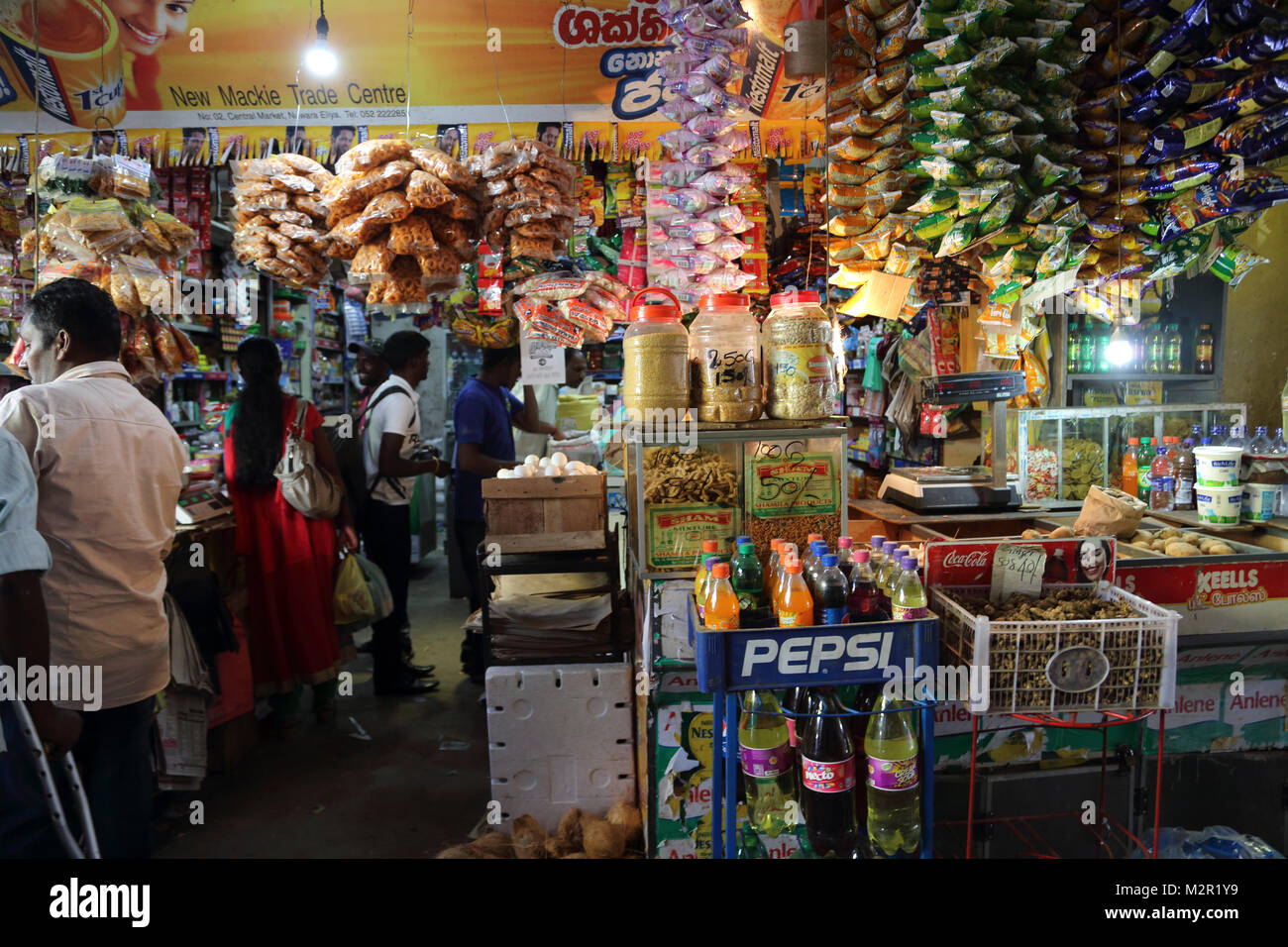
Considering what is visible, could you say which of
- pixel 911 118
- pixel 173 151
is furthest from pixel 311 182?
pixel 911 118

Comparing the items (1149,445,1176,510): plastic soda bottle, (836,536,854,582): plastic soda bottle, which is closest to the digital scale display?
(1149,445,1176,510): plastic soda bottle

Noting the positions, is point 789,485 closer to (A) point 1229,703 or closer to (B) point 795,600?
(B) point 795,600

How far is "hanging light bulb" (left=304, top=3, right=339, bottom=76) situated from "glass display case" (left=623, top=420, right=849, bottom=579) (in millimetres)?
2336

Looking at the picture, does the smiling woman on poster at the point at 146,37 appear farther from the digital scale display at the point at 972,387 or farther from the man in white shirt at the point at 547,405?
the digital scale display at the point at 972,387

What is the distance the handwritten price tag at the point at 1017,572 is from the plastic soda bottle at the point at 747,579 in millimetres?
645

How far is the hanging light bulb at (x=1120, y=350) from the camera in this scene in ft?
14.8

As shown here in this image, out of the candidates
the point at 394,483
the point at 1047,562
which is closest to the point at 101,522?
the point at 394,483

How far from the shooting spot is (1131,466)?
4.12 meters

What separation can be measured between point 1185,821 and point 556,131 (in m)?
3.66

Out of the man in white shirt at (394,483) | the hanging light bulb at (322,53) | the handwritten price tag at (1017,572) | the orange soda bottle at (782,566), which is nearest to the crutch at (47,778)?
the orange soda bottle at (782,566)

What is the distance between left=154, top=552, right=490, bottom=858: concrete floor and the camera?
9.73ft

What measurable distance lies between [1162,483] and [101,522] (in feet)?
13.4

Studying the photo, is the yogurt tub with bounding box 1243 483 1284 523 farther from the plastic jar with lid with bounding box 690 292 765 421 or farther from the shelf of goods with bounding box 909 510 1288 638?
the plastic jar with lid with bounding box 690 292 765 421
